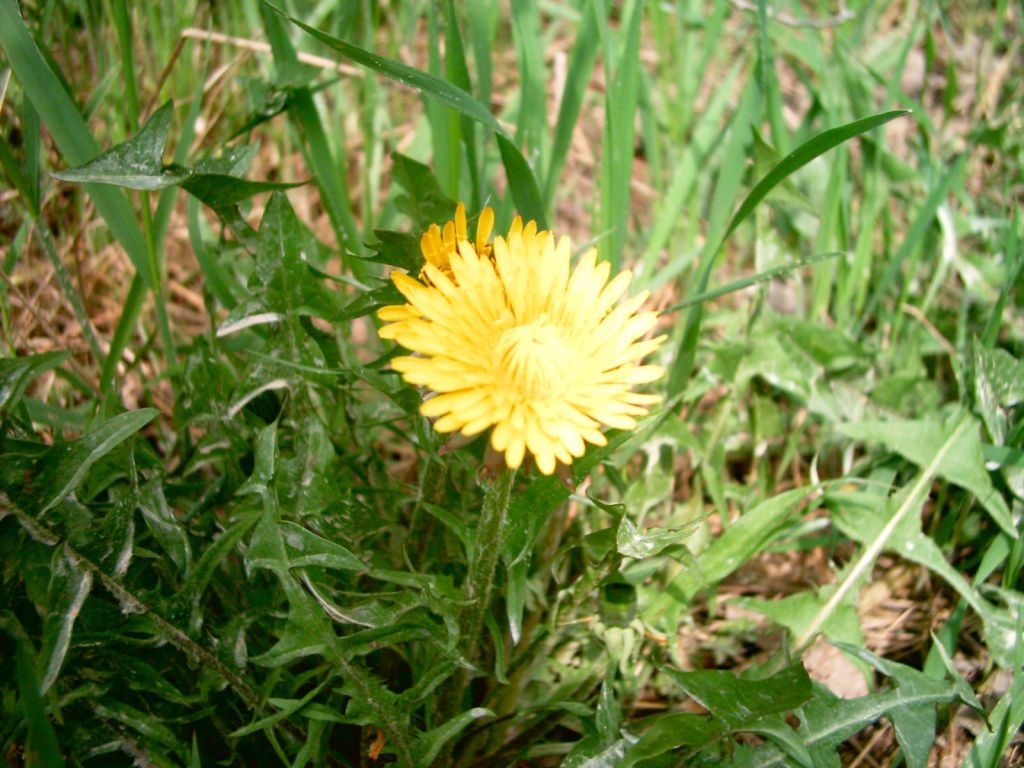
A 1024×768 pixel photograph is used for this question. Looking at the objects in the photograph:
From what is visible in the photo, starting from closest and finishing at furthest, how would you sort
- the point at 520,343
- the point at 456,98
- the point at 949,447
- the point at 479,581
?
the point at 520,343, the point at 479,581, the point at 456,98, the point at 949,447

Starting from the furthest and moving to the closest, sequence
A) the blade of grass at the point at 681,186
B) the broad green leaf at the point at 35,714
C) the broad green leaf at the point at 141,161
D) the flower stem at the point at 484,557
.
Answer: the blade of grass at the point at 681,186 < the broad green leaf at the point at 141,161 < the flower stem at the point at 484,557 < the broad green leaf at the point at 35,714

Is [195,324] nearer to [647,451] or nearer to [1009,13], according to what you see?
[647,451]

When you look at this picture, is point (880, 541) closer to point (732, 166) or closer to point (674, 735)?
point (674, 735)

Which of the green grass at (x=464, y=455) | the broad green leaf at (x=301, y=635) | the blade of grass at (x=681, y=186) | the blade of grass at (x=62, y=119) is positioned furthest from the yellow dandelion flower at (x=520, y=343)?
the blade of grass at (x=681, y=186)

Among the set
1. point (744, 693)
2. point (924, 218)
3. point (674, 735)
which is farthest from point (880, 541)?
point (924, 218)

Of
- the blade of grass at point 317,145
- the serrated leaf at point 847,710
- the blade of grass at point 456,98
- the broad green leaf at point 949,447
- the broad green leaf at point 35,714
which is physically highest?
the blade of grass at point 317,145

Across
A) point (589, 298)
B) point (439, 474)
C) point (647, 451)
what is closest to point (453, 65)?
point (589, 298)

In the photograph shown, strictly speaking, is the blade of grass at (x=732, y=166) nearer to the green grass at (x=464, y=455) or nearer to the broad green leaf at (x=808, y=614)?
the green grass at (x=464, y=455)
